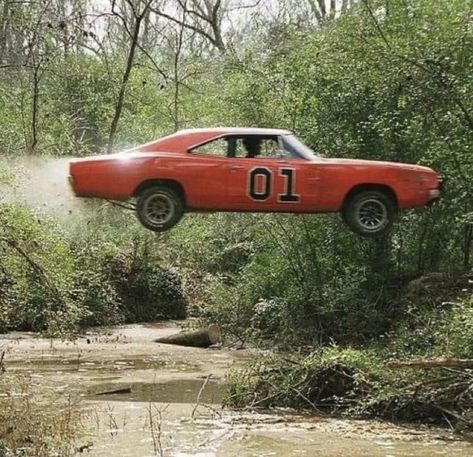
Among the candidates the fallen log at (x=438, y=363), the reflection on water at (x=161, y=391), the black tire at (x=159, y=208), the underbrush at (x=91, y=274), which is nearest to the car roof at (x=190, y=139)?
the black tire at (x=159, y=208)

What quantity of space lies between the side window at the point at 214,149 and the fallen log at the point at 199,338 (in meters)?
14.0

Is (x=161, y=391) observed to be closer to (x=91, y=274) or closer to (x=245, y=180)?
(x=91, y=274)

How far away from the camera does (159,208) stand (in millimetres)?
5586

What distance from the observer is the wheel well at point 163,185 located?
217 inches

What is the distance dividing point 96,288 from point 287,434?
11.5 m

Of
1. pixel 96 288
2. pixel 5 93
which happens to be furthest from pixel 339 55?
pixel 96 288

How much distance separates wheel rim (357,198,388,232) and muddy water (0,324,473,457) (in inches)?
229

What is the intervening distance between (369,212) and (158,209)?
1.41 m

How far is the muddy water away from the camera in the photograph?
1138cm

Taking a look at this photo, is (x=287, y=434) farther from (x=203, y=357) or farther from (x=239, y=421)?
(x=203, y=357)

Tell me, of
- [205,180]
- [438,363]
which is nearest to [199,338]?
[438,363]

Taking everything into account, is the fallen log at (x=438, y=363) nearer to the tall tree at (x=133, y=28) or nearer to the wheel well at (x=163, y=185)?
the tall tree at (x=133, y=28)

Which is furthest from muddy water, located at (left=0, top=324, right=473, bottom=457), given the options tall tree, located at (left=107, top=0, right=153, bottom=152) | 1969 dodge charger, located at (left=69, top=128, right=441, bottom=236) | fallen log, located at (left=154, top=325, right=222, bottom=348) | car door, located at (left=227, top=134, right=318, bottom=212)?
car door, located at (left=227, top=134, right=318, bottom=212)

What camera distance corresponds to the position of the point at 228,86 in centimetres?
1830
